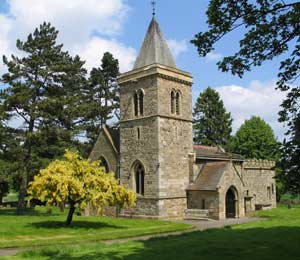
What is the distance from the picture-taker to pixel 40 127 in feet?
116

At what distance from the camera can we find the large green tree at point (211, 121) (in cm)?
6272

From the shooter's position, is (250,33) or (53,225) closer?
(250,33)

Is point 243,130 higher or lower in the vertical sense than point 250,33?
higher

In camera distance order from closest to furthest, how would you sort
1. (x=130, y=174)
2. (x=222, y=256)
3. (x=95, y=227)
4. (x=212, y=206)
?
(x=222, y=256) < (x=95, y=227) < (x=212, y=206) < (x=130, y=174)

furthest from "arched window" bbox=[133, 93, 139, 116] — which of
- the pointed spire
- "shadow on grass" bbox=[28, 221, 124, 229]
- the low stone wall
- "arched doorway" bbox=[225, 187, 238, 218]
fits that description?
the low stone wall

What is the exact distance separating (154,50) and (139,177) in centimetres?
1087

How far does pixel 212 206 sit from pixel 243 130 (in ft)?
98.4

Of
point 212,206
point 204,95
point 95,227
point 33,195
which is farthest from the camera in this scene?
point 204,95

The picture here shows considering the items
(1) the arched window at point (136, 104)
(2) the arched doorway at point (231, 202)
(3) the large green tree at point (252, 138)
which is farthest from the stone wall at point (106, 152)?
(3) the large green tree at point (252, 138)

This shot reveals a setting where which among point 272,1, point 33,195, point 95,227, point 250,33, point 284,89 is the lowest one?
point 95,227

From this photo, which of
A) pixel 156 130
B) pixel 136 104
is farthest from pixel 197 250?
pixel 136 104

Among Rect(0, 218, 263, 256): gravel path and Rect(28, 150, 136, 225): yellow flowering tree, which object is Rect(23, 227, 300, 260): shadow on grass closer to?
Rect(0, 218, 263, 256): gravel path

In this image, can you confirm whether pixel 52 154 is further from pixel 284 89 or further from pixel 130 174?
pixel 284 89

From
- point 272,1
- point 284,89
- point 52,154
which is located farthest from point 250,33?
point 52,154
